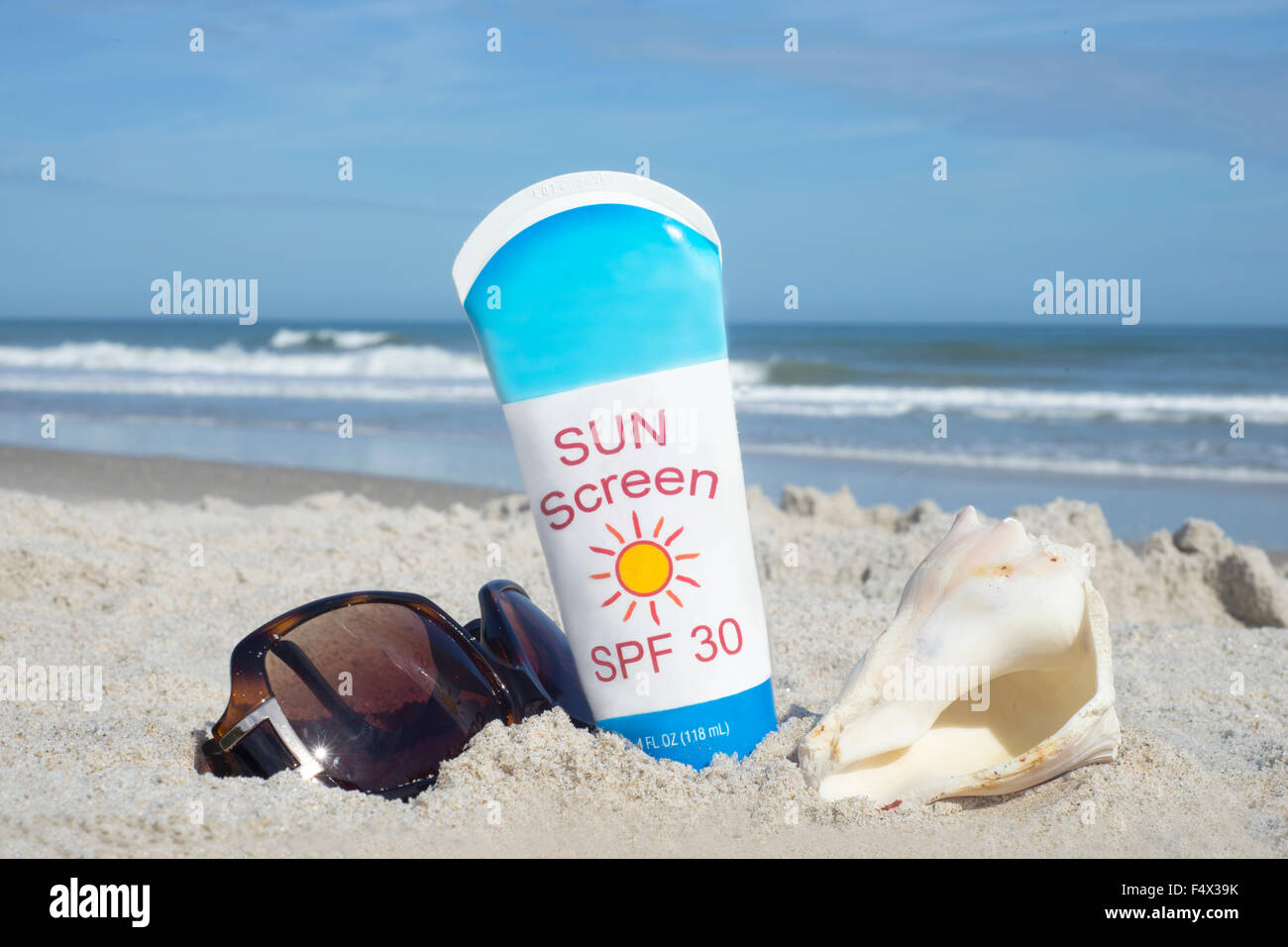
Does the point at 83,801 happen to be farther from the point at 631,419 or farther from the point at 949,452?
the point at 949,452

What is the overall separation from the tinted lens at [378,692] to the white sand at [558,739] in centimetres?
8

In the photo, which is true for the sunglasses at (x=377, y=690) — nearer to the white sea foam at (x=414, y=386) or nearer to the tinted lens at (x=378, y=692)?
the tinted lens at (x=378, y=692)

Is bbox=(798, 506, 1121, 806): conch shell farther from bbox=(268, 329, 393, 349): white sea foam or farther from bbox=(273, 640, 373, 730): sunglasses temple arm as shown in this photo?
bbox=(268, 329, 393, 349): white sea foam

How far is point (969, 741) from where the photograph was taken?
2.00 metres

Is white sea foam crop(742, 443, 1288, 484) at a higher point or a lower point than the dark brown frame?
lower

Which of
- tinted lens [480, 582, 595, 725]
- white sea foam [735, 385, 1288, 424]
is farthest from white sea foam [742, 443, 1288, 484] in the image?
tinted lens [480, 582, 595, 725]

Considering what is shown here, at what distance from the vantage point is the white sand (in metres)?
1.66

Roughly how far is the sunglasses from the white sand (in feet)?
0.21

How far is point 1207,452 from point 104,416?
12319mm

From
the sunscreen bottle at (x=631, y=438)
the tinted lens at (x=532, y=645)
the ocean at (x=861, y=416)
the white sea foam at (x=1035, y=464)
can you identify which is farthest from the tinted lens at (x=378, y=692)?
the white sea foam at (x=1035, y=464)

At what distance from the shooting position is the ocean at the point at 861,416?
8367mm

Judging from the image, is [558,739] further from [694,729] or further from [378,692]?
[378,692]

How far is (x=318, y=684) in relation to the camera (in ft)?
6.38

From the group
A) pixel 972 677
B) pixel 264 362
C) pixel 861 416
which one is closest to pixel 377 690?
pixel 972 677
